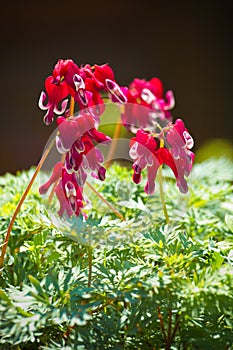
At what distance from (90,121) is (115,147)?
37 centimetres

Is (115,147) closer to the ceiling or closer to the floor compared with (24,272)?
closer to the ceiling

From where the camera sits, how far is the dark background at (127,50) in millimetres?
3465

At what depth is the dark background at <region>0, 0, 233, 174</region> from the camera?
3.46 metres

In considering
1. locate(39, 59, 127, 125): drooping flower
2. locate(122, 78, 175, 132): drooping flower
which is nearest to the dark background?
locate(122, 78, 175, 132): drooping flower

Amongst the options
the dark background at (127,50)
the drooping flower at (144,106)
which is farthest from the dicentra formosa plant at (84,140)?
the dark background at (127,50)

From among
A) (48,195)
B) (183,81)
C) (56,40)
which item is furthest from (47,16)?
(48,195)

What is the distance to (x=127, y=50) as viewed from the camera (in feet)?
11.8

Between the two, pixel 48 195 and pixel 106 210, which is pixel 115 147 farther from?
pixel 48 195

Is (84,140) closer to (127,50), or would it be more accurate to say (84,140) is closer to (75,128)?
(75,128)

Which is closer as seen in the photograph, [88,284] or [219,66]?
[88,284]

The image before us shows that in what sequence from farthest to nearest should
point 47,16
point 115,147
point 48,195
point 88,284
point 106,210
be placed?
point 47,16
point 115,147
point 106,210
point 48,195
point 88,284

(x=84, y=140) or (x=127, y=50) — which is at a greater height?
(x=127, y=50)

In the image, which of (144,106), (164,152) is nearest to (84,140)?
(164,152)

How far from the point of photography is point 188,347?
68cm
